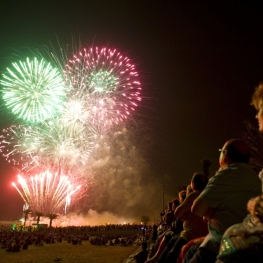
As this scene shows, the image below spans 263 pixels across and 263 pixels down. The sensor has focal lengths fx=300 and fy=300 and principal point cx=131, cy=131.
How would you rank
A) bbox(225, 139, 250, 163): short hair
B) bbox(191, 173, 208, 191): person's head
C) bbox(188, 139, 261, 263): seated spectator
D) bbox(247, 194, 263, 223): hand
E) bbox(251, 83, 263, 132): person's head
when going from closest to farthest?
bbox(247, 194, 263, 223): hand
bbox(251, 83, 263, 132): person's head
bbox(188, 139, 261, 263): seated spectator
bbox(225, 139, 250, 163): short hair
bbox(191, 173, 208, 191): person's head

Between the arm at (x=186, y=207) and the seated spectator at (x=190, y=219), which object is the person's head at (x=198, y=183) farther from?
the arm at (x=186, y=207)

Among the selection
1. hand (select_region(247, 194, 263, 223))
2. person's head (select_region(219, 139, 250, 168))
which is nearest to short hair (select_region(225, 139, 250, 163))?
person's head (select_region(219, 139, 250, 168))

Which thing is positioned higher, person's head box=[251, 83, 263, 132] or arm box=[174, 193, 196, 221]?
person's head box=[251, 83, 263, 132]

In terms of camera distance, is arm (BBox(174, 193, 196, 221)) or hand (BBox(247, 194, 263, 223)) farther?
arm (BBox(174, 193, 196, 221))

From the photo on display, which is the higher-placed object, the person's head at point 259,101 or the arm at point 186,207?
the person's head at point 259,101

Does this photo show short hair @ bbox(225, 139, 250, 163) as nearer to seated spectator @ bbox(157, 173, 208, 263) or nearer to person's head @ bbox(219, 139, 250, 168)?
person's head @ bbox(219, 139, 250, 168)

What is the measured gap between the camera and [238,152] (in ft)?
8.88

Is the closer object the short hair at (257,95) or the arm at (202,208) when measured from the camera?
the short hair at (257,95)

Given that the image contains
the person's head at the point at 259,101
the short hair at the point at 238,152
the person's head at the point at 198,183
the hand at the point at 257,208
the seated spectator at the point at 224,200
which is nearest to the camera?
the hand at the point at 257,208

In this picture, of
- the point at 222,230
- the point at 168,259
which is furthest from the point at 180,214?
the point at 222,230

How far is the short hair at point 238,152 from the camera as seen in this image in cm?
270

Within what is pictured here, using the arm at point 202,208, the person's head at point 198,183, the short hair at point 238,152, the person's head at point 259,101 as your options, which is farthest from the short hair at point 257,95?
the person's head at point 198,183

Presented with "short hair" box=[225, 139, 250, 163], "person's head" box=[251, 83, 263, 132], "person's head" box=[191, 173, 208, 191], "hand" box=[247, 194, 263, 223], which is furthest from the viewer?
"person's head" box=[191, 173, 208, 191]

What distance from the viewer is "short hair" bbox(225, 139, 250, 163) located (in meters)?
2.70
